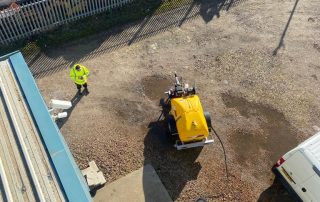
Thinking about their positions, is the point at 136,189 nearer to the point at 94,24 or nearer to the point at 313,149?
the point at 313,149

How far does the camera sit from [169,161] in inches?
495

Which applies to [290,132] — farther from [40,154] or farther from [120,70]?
[40,154]

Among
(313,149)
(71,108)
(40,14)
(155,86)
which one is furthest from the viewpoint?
(40,14)

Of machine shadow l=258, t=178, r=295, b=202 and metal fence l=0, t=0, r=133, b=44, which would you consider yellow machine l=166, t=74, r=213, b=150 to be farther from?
metal fence l=0, t=0, r=133, b=44

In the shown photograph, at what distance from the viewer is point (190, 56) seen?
15.6m

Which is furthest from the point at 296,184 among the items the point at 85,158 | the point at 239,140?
the point at 85,158

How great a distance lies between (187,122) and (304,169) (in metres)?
3.80

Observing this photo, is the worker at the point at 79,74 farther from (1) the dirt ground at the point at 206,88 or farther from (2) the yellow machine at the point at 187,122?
(2) the yellow machine at the point at 187,122

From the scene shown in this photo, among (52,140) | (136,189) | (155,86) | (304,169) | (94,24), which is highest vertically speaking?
(94,24)

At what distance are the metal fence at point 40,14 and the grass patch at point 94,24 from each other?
0.25 metres

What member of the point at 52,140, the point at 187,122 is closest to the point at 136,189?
the point at 187,122

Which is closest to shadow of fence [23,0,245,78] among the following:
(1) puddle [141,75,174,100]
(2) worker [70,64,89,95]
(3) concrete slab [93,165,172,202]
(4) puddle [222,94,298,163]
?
(2) worker [70,64,89,95]

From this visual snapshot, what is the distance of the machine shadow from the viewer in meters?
12.1

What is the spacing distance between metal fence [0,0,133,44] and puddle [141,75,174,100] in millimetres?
4591
